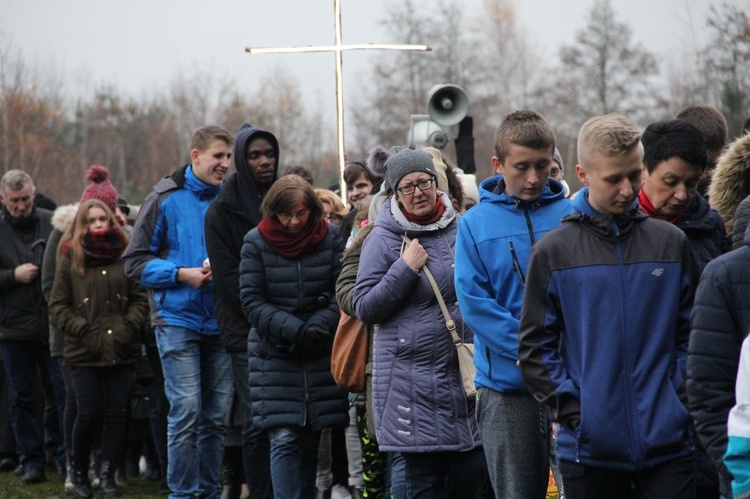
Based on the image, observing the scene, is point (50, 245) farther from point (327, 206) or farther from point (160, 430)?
point (327, 206)

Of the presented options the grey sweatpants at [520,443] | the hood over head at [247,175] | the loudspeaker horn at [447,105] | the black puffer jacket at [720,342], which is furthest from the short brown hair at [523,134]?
the loudspeaker horn at [447,105]

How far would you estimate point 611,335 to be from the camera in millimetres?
3811

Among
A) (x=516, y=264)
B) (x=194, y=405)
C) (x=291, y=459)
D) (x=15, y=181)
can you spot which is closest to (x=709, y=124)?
(x=516, y=264)

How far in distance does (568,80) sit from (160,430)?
137ft

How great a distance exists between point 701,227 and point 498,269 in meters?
0.86

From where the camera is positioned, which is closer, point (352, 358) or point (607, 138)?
point (607, 138)

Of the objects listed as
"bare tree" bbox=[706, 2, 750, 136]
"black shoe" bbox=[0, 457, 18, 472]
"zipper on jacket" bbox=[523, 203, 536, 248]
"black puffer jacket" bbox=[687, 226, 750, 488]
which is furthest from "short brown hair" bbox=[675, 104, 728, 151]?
"bare tree" bbox=[706, 2, 750, 136]

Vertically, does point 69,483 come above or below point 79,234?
below

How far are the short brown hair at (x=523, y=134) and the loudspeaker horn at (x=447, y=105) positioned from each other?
9.64m

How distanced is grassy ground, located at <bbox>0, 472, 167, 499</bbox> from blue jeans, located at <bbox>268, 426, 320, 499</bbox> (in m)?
2.69

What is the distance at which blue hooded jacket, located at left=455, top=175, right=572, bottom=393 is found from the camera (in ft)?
15.2

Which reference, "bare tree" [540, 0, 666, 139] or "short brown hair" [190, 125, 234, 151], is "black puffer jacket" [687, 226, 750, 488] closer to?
"short brown hair" [190, 125, 234, 151]

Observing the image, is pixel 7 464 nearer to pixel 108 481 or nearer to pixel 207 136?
pixel 108 481

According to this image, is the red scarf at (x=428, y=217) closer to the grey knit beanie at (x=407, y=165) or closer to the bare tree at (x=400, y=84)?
the grey knit beanie at (x=407, y=165)
